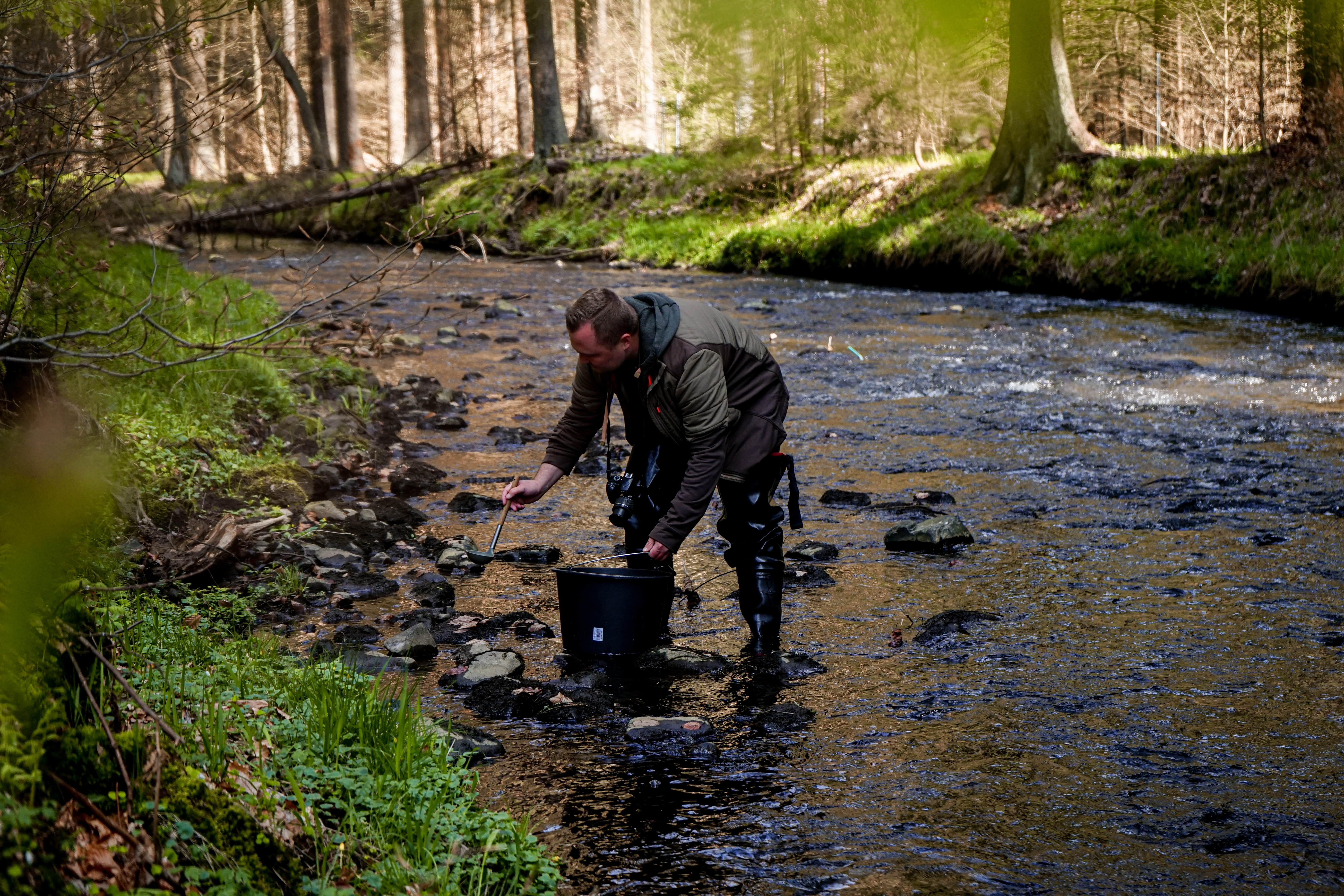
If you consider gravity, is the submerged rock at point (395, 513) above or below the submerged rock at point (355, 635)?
above

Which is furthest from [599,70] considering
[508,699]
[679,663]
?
[508,699]

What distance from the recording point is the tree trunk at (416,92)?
3262 cm

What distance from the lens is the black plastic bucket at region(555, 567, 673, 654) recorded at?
455 centimetres

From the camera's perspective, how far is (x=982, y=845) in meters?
3.32

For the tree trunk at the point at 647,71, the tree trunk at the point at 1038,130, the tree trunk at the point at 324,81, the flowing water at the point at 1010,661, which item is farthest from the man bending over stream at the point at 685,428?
Answer: the tree trunk at the point at 647,71

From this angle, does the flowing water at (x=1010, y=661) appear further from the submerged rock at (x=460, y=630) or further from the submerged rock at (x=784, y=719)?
the submerged rock at (x=460, y=630)

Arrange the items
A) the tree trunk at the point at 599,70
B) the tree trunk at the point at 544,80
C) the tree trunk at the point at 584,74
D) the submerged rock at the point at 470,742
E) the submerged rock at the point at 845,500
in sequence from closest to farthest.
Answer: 1. the submerged rock at the point at 470,742
2. the submerged rock at the point at 845,500
3. the tree trunk at the point at 544,80
4. the tree trunk at the point at 584,74
5. the tree trunk at the point at 599,70

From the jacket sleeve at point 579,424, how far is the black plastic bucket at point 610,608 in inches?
23.4

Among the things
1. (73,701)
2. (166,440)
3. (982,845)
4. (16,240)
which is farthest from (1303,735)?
(166,440)

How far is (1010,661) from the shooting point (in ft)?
15.5

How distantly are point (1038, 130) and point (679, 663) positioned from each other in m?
15.2

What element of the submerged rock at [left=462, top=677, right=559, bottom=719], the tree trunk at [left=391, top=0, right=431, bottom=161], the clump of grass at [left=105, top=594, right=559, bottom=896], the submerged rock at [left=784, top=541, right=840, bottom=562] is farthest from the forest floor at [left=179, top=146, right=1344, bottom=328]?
the tree trunk at [left=391, top=0, right=431, bottom=161]

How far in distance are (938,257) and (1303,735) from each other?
45.5 ft

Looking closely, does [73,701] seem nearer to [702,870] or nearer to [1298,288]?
[702,870]
